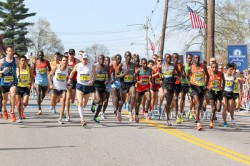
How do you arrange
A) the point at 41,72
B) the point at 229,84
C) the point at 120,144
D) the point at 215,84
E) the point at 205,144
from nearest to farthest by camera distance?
the point at 120,144, the point at 205,144, the point at 215,84, the point at 229,84, the point at 41,72

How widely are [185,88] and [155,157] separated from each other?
27.5 feet

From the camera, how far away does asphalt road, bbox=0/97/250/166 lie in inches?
337

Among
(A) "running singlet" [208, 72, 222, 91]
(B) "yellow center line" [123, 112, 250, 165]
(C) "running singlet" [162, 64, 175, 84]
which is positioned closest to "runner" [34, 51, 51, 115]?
(C) "running singlet" [162, 64, 175, 84]

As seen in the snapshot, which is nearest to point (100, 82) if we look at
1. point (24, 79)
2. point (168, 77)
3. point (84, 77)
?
point (84, 77)

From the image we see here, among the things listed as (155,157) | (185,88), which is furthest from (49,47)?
(155,157)

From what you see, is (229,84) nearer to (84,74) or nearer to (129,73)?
(129,73)

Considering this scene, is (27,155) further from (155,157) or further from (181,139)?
(181,139)

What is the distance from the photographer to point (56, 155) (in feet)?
29.7

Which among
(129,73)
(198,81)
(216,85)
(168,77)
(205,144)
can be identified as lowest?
(205,144)

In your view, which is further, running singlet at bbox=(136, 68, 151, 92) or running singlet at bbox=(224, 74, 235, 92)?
running singlet at bbox=(224, 74, 235, 92)

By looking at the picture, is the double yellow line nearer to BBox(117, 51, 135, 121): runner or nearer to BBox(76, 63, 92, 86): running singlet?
BBox(117, 51, 135, 121): runner

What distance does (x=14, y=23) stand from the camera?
298 feet

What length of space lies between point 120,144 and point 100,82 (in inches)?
180

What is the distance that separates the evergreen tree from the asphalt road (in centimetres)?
7757
